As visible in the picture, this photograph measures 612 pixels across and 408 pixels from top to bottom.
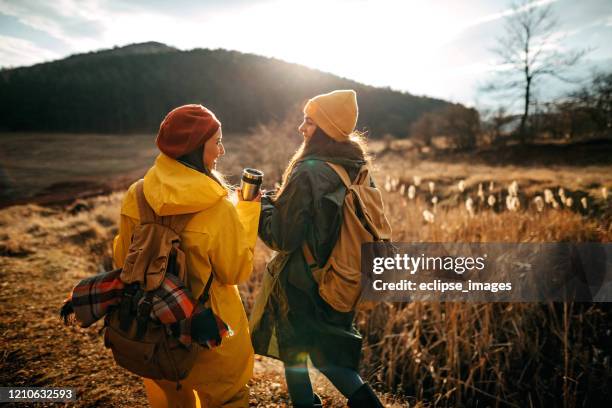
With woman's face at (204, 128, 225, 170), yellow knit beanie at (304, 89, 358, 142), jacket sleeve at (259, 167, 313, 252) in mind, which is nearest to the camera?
woman's face at (204, 128, 225, 170)

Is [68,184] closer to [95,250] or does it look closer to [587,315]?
[95,250]

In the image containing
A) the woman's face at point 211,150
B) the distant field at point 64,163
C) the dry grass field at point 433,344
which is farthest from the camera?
the distant field at point 64,163

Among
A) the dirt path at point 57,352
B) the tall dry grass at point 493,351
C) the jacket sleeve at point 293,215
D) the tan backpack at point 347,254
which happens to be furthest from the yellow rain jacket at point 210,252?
the tall dry grass at point 493,351

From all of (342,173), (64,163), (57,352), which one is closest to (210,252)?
(342,173)

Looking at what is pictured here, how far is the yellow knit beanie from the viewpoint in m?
1.95

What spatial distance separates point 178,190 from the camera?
1.50 meters

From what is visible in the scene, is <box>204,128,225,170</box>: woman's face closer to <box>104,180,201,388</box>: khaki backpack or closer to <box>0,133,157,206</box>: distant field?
<box>104,180,201,388</box>: khaki backpack

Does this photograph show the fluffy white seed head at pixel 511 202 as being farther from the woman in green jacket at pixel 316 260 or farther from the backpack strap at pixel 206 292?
the backpack strap at pixel 206 292

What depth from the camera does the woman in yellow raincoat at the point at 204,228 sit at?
1543 millimetres

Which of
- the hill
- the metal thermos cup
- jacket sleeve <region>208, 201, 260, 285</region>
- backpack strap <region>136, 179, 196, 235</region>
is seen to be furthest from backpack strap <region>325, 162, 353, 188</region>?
the hill

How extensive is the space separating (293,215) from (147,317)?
2.78ft

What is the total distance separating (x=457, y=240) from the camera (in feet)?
15.1

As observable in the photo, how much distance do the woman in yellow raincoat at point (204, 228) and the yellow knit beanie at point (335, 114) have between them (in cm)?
60

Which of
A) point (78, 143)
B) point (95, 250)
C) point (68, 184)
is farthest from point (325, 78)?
point (95, 250)
